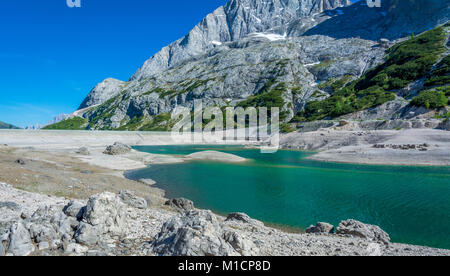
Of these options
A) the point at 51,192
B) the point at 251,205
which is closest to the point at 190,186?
the point at 251,205

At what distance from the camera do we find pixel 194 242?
757cm

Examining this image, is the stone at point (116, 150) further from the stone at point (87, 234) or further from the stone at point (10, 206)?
the stone at point (87, 234)

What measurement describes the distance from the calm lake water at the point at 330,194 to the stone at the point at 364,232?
9.07ft

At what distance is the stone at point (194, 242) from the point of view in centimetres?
746

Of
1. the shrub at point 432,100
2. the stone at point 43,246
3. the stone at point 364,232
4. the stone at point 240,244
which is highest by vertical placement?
the shrub at point 432,100

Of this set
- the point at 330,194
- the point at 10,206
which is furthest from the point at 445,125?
the point at 10,206

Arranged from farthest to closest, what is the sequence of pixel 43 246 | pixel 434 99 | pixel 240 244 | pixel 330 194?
A: pixel 434 99
pixel 330 194
pixel 240 244
pixel 43 246

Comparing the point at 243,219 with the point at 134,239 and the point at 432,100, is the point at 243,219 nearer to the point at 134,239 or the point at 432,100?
the point at 134,239

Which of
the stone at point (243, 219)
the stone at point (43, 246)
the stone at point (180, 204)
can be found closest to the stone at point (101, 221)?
the stone at point (43, 246)

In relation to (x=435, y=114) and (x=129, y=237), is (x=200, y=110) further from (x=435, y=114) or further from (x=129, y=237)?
(x=129, y=237)

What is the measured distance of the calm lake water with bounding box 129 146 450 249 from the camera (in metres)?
18.0

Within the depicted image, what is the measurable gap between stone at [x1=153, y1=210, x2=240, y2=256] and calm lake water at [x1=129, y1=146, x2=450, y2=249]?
1188 centimetres

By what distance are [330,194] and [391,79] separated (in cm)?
11478

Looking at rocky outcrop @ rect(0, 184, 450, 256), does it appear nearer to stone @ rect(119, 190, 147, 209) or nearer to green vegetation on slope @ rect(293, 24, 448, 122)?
stone @ rect(119, 190, 147, 209)
